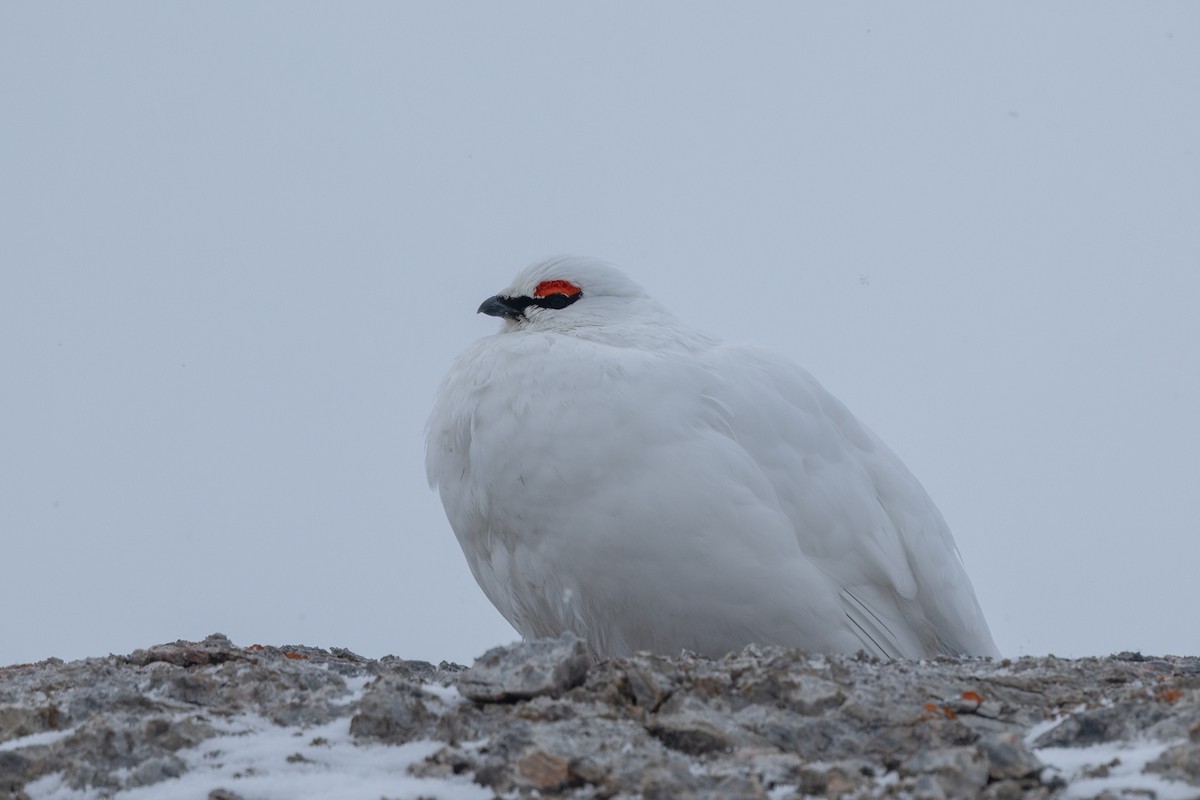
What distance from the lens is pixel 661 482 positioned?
759 cm

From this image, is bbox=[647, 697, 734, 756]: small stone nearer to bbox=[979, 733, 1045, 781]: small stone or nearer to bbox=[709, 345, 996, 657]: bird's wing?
bbox=[979, 733, 1045, 781]: small stone

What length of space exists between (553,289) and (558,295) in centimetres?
5

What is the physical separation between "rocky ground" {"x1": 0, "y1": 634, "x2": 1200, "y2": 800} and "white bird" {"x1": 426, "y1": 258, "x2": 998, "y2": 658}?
1478 mm

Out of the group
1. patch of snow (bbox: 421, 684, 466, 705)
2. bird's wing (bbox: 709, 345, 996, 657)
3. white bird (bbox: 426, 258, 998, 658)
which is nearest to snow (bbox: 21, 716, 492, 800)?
patch of snow (bbox: 421, 684, 466, 705)

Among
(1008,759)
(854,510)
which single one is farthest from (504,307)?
(1008,759)

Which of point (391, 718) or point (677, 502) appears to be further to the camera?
point (677, 502)

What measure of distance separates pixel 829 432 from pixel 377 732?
4225 mm

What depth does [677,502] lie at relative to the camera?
7555 mm

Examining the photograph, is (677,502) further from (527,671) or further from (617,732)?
(617,732)

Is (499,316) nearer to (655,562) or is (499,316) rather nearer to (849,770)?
(655,562)

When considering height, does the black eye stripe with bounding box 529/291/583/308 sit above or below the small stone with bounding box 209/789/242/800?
above

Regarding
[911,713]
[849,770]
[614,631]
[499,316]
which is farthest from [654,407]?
[849,770]

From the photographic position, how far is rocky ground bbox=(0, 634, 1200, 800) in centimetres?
462

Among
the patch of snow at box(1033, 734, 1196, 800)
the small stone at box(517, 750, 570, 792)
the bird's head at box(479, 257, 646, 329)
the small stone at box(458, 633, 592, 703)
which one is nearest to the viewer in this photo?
the patch of snow at box(1033, 734, 1196, 800)
